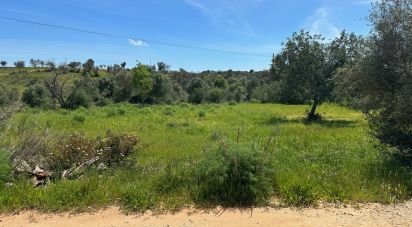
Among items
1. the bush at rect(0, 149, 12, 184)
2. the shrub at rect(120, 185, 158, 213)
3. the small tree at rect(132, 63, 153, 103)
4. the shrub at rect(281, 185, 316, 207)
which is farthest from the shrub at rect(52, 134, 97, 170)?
the small tree at rect(132, 63, 153, 103)

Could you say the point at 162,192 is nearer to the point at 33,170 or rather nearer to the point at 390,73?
the point at 33,170

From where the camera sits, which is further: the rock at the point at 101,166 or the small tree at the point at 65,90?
the small tree at the point at 65,90

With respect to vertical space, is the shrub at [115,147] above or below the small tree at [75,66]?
below

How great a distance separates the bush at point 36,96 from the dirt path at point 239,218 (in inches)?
1768

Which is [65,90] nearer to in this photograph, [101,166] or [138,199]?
[101,166]

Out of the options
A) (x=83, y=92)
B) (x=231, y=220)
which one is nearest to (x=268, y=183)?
(x=231, y=220)

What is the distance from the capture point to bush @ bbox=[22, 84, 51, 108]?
49.2 metres

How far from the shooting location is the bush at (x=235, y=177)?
259 inches

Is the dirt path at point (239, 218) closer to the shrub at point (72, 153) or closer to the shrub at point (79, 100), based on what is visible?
the shrub at point (72, 153)

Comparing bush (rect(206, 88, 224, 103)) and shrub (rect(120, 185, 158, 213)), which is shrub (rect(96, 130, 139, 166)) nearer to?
shrub (rect(120, 185, 158, 213))

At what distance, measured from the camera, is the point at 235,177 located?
22.0 feet

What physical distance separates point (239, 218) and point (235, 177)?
0.87m

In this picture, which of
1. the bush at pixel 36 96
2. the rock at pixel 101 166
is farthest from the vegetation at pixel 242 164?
the bush at pixel 36 96

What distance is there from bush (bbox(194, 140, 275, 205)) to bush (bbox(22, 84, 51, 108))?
4490cm
